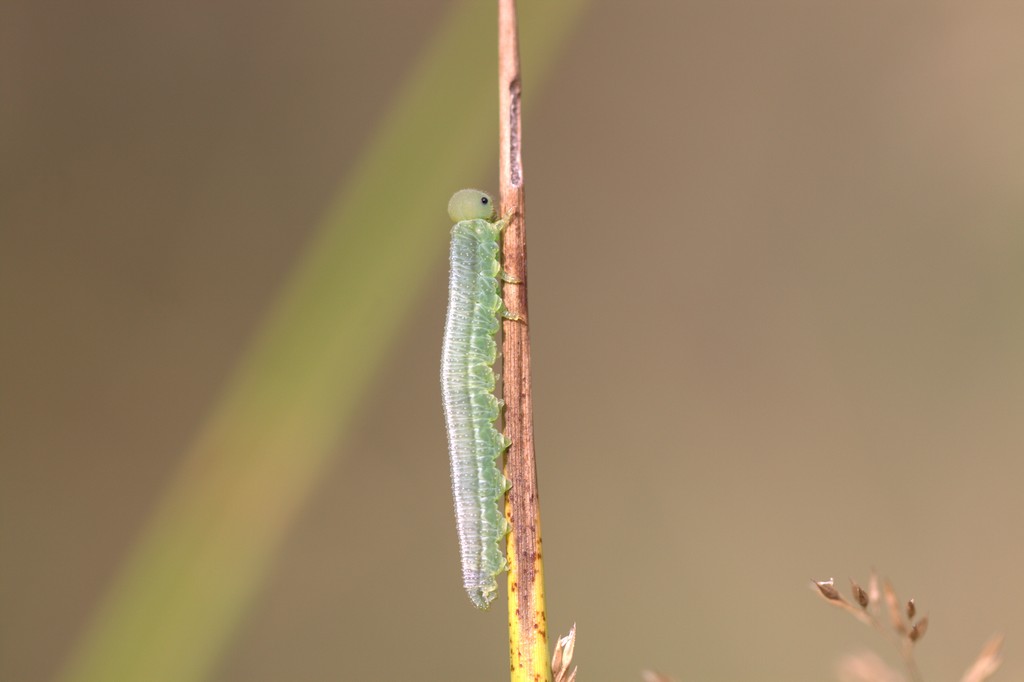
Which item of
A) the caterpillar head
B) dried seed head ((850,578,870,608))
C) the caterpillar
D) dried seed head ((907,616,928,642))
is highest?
the caterpillar head

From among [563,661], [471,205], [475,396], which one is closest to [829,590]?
[563,661]

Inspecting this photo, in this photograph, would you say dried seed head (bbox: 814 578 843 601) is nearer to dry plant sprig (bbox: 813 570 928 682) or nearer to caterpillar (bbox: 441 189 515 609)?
dry plant sprig (bbox: 813 570 928 682)

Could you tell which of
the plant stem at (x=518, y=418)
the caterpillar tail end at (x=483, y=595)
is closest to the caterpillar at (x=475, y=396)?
the caterpillar tail end at (x=483, y=595)

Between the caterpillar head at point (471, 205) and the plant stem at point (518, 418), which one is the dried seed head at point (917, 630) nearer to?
the plant stem at point (518, 418)

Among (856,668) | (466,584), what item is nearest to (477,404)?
(466,584)

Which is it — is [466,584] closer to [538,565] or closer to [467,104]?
[538,565]

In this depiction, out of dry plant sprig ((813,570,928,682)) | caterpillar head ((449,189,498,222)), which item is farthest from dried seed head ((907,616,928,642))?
caterpillar head ((449,189,498,222))

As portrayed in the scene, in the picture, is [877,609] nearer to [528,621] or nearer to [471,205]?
[528,621]
